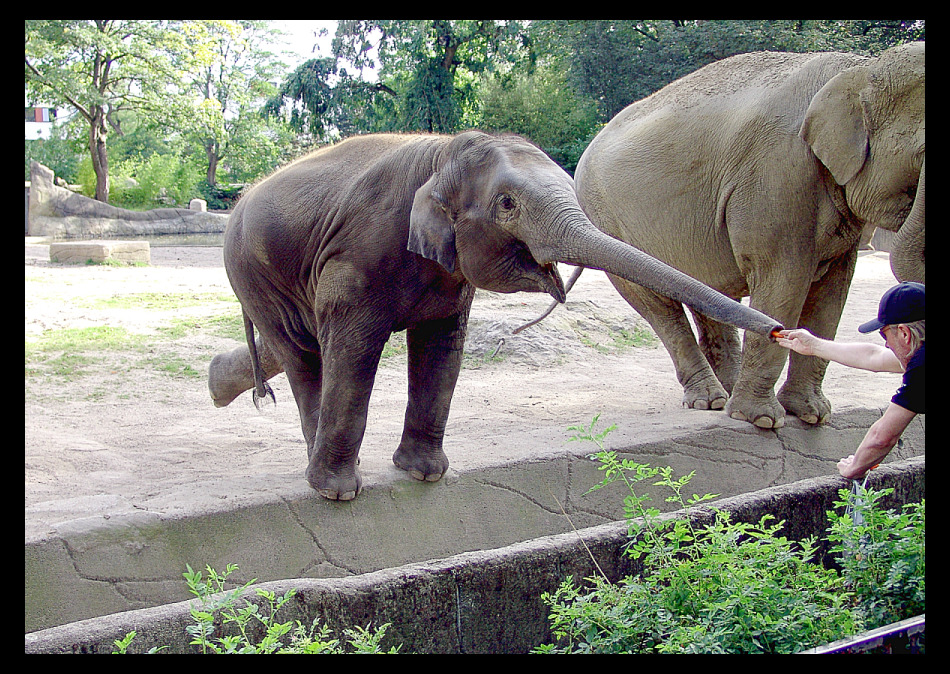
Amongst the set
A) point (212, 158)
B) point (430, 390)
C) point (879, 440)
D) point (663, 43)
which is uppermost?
point (663, 43)

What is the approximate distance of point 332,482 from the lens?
4125 millimetres

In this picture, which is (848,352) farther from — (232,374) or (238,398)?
(238,398)

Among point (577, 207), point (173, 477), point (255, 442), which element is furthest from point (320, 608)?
point (255, 442)

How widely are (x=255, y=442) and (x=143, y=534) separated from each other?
6.16 ft

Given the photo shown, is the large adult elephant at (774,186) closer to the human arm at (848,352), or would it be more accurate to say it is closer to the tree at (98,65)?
the human arm at (848,352)

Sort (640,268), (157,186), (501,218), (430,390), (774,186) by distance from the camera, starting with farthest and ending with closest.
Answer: (157,186), (774,186), (430,390), (501,218), (640,268)

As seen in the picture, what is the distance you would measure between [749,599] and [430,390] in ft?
6.82

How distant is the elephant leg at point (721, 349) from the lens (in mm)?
6449

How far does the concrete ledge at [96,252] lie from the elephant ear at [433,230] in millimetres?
11802

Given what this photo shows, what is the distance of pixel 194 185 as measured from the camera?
33.0 m

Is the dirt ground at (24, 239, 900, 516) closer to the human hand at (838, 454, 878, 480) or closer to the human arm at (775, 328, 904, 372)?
the human hand at (838, 454, 878, 480)

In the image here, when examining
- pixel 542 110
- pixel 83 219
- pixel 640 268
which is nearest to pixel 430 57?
pixel 542 110
